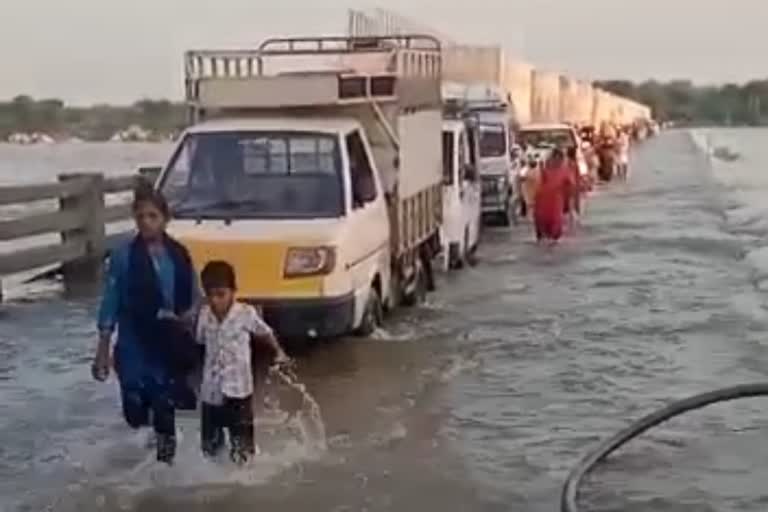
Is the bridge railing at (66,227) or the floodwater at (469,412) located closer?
the floodwater at (469,412)

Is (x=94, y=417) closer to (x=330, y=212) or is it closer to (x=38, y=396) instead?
(x=38, y=396)

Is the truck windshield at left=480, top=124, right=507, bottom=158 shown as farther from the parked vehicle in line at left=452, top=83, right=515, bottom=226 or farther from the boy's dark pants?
the boy's dark pants

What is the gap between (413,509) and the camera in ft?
26.8

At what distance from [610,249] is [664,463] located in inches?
576

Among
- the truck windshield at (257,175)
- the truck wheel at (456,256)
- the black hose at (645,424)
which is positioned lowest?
the truck wheel at (456,256)

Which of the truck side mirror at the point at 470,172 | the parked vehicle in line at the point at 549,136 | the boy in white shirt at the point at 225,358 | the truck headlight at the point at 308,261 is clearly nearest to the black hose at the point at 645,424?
the boy in white shirt at the point at 225,358

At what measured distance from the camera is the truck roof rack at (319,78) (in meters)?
13.8

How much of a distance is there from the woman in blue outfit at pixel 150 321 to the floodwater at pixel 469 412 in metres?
0.47

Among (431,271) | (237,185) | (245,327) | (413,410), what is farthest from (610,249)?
(245,327)

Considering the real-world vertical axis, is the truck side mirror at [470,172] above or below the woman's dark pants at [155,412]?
above

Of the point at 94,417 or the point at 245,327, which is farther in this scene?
the point at 94,417

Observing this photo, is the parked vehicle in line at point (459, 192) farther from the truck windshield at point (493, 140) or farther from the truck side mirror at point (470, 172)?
the truck windshield at point (493, 140)

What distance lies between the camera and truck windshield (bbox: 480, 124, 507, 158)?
28.8m

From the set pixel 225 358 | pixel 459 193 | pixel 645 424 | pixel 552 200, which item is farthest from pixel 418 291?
pixel 645 424
